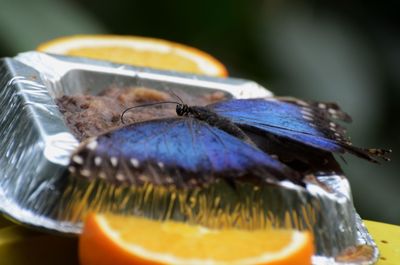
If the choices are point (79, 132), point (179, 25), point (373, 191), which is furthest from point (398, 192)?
point (79, 132)

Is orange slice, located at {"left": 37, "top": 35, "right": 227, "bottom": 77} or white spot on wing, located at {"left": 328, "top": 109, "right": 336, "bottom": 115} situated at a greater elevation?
white spot on wing, located at {"left": 328, "top": 109, "right": 336, "bottom": 115}

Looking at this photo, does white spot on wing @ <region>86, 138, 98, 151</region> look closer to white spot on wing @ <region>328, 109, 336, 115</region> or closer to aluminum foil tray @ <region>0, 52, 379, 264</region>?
aluminum foil tray @ <region>0, 52, 379, 264</region>

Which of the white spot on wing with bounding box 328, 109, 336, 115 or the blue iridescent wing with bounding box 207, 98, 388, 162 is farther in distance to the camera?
the white spot on wing with bounding box 328, 109, 336, 115

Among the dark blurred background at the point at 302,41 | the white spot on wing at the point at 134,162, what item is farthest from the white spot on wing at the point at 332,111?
the dark blurred background at the point at 302,41

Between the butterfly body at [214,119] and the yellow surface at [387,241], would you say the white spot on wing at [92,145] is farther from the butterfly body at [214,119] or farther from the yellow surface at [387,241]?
the yellow surface at [387,241]

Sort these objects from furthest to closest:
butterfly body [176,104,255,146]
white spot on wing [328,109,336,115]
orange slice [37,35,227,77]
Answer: orange slice [37,35,227,77] < white spot on wing [328,109,336,115] < butterfly body [176,104,255,146]

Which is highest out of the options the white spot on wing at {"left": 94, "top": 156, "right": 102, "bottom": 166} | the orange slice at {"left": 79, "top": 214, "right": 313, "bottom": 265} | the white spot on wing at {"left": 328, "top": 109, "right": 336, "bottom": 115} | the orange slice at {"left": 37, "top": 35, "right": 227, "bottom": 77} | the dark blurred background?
the white spot on wing at {"left": 94, "top": 156, "right": 102, "bottom": 166}

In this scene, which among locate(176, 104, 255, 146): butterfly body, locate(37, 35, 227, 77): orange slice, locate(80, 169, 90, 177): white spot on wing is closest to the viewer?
locate(80, 169, 90, 177): white spot on wing

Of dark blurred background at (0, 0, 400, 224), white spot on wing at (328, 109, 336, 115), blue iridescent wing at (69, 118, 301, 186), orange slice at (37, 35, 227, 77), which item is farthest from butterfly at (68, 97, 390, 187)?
dark blurred background at (0, 0, 400, 224)
